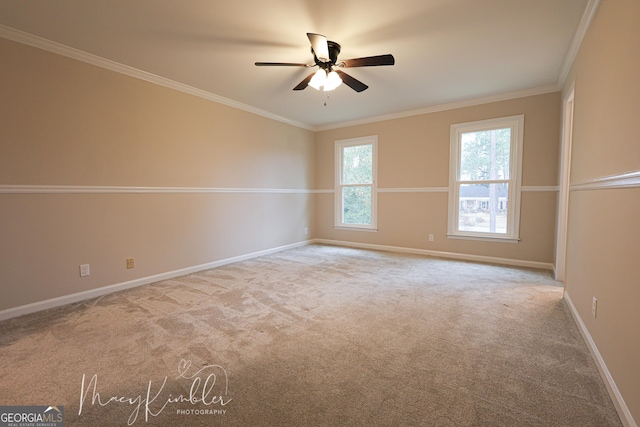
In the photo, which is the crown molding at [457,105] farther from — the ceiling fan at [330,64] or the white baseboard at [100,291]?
the white baseboard at [100,291]

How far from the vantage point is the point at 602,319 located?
5.51 ft

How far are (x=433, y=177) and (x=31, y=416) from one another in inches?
202

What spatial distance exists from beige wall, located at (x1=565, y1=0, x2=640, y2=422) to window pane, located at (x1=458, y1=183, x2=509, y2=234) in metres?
1.90

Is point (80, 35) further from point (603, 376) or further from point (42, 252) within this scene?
point (603, 376)

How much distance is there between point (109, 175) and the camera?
10.0 ft

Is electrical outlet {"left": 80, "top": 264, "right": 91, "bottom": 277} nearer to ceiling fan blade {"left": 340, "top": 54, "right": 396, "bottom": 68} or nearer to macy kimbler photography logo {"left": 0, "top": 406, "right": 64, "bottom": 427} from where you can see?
macy kimbler photography logo {"left": 0, "top": 406, "right": 64, "bottom": 427}

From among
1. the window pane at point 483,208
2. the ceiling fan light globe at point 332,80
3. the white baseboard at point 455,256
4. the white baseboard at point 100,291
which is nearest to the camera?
the white baseboard at point 100,291

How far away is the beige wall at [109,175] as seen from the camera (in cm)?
248

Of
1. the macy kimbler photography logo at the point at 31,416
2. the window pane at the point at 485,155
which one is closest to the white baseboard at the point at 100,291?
the macy kimbler photography logo at the point at 31,416

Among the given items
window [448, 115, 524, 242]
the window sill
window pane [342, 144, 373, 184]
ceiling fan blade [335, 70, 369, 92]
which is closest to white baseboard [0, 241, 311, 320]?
window pane [342, 144, 373, 184]

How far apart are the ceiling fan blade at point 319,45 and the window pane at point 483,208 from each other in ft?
10.9

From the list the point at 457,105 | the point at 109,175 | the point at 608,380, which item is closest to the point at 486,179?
the point at 457,105

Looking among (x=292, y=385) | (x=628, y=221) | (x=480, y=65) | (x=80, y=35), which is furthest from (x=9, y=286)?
(x=480, y=65)

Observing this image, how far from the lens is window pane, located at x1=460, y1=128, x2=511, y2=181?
165 inches
